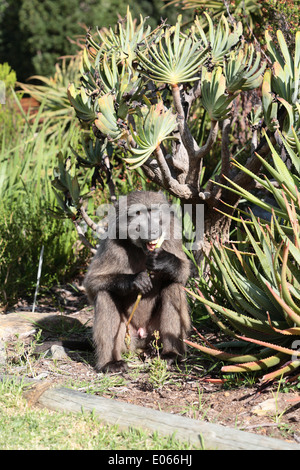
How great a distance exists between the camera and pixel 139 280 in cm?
425

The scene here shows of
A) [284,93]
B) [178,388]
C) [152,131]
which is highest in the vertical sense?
[284,93]

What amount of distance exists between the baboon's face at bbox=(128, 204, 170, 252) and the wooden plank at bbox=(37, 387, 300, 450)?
120cm

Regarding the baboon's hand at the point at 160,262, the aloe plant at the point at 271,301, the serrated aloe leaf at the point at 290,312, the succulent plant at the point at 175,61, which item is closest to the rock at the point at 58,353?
the baboon's hand at the point at 160,262

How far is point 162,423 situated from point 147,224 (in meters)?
1.55

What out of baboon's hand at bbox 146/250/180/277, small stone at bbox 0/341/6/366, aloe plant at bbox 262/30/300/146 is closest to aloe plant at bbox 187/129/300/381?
aloe plant at bbox 262/30/300/146

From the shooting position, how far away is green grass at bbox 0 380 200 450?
298cm

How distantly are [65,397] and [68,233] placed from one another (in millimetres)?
3280

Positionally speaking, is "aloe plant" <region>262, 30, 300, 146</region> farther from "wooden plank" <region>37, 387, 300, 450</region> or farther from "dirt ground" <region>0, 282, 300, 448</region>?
"wooden plank" <region>37, 387, 300, 450</region>

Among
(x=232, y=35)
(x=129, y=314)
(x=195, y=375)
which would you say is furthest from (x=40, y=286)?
(x=232, y=35)

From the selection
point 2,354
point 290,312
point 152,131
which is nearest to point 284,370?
point 290,312

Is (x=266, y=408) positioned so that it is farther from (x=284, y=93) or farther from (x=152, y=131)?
(x=284, y=93)

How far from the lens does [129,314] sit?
15.0ft

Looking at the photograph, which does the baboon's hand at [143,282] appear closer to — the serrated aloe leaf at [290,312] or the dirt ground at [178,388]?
the dirt ground at [178,388]

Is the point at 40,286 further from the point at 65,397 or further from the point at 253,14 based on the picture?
the point at 253,14
